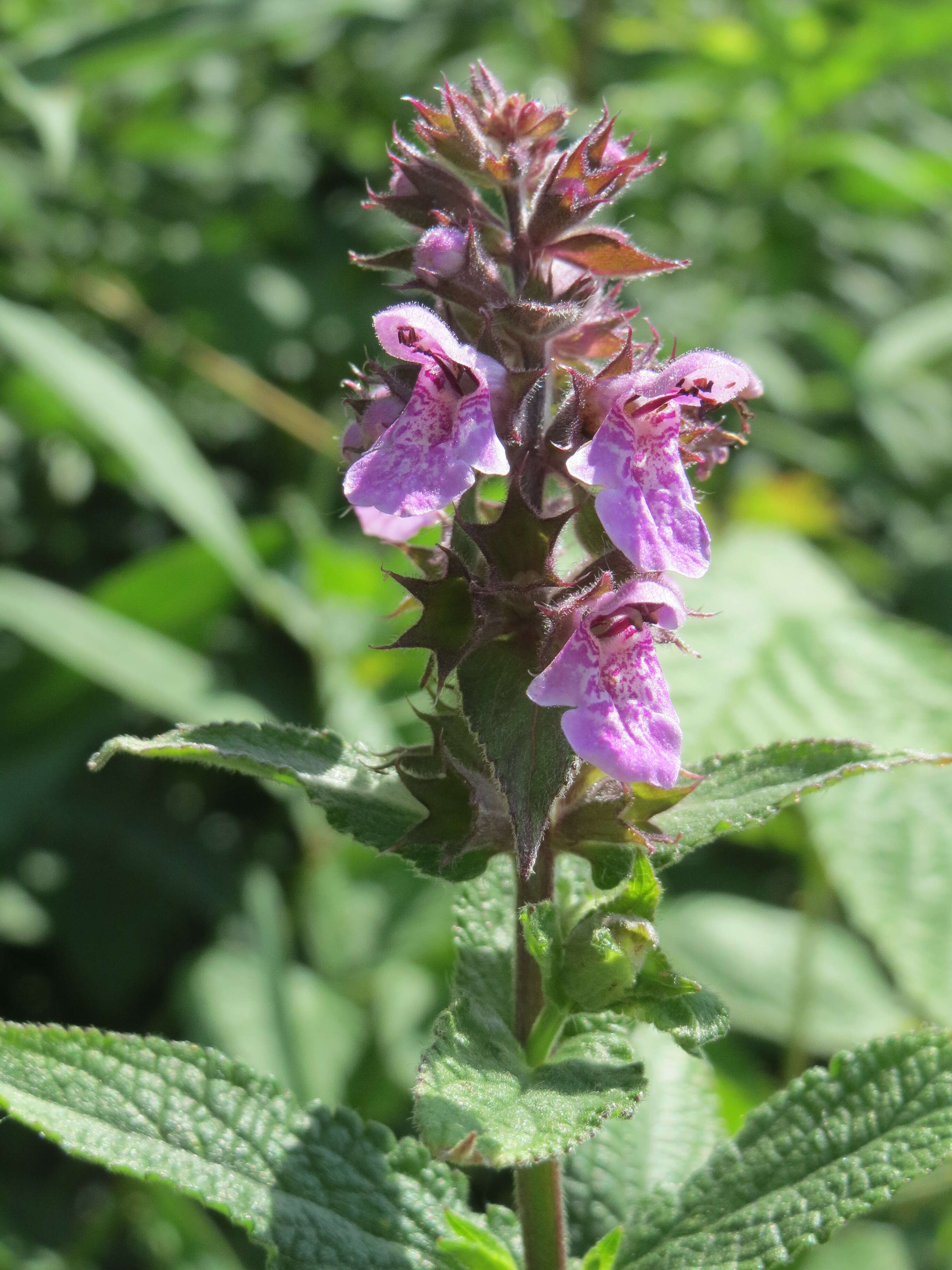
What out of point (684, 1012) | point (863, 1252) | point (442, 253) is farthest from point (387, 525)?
point (863, 1252)

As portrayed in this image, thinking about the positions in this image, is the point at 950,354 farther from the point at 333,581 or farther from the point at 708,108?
the point at 333,581

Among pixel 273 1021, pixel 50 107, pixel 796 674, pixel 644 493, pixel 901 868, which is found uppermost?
pixel 50 107

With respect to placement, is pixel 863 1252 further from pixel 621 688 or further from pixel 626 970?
pixel 621 688

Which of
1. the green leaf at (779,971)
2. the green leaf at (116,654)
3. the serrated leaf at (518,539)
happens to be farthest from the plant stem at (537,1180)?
the green leaf at (116,654)

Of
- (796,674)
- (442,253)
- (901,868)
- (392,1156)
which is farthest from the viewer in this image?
(796,674)

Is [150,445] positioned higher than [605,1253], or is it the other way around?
[150,445]

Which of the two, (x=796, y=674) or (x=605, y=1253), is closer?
(x=605, y=1253)
